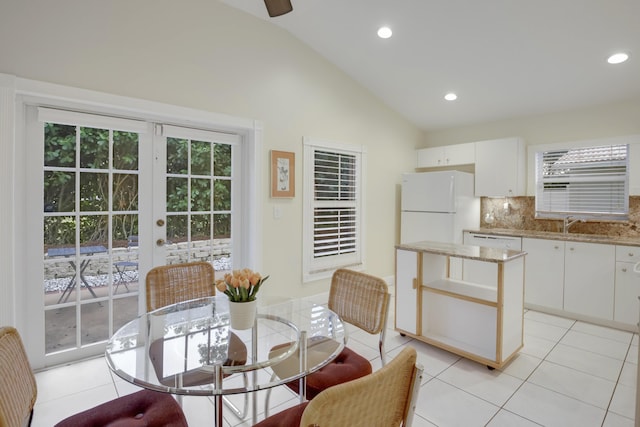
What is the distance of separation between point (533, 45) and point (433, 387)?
3.17 meters

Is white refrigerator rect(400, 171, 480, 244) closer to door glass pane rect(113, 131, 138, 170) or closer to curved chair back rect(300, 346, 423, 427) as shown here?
door glass pane rect(113, 131, 138, 170)

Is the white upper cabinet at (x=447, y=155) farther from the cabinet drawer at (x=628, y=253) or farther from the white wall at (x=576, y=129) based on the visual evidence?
the cabinet drawer at (x=628, y=253)

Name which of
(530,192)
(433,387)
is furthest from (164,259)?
(530,192)

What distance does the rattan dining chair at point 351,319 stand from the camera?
5.34 feet

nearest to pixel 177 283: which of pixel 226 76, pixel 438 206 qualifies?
pixel 226 76

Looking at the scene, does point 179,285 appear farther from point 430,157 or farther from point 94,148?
point 430,157

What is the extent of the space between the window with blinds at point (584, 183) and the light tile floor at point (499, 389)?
5.15ft

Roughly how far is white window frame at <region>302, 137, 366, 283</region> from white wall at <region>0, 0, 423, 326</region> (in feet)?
0.33

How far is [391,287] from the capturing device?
15.9 ft

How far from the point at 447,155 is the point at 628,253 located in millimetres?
2384

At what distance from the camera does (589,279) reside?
351cm

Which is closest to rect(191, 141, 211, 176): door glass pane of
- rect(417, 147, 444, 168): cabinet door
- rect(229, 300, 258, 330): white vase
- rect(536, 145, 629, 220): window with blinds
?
rect(229, 300, 258, 330): white vase

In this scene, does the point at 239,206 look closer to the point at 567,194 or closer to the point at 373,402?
the point at 373,402

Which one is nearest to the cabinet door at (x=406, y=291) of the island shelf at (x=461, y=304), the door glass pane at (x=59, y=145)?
the island shelf at (x=461, y=304)
